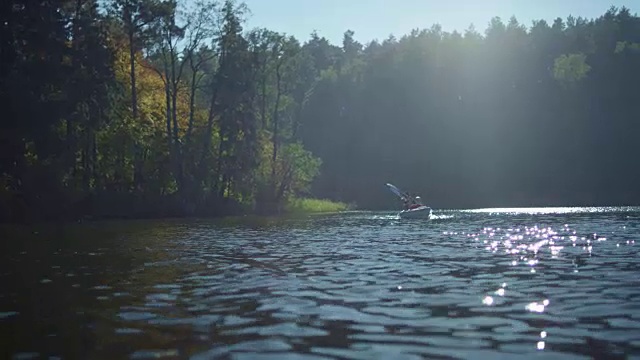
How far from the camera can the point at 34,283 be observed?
1725 cm

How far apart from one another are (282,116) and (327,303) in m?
130

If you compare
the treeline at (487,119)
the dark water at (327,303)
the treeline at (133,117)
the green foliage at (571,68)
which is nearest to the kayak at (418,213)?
the treeline at (133,117)

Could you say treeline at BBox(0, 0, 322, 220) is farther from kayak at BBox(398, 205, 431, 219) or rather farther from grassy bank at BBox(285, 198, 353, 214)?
kayak at BBox(398, 205, 431, 219)

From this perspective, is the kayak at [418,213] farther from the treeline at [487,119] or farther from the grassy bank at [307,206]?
the treeline at [487,119]

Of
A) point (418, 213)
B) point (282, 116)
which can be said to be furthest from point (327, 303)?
point (282, 116)

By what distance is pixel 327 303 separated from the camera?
13422 millimetres


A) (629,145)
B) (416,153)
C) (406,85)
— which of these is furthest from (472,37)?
(629,145)

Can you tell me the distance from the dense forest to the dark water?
32.3m

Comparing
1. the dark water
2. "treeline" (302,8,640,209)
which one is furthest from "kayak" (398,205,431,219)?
"treeline" (302,8,640,209)

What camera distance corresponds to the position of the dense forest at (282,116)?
5519 centimetres

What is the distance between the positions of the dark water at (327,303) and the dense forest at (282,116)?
106ft

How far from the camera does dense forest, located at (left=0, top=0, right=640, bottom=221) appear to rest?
55.2 meters

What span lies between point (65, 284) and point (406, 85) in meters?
127

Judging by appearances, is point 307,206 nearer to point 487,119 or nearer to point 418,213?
point 418,213
